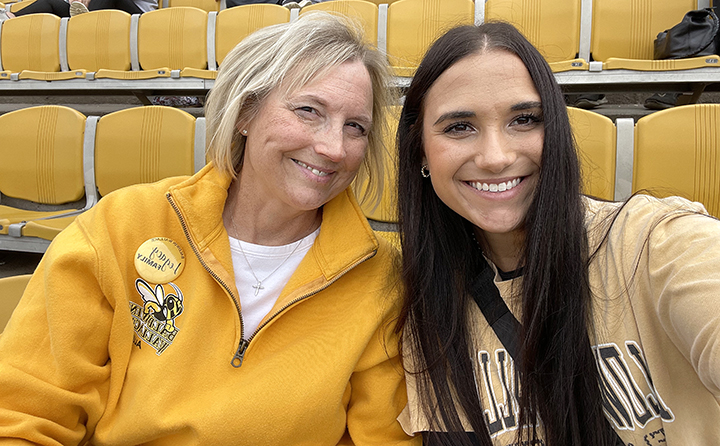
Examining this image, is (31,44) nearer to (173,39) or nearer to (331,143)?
(173,39)

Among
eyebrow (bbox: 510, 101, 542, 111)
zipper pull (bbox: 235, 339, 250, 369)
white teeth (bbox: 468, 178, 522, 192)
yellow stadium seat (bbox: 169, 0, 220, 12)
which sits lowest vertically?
zipper pull (bbox: 235, 339, 250, 369)

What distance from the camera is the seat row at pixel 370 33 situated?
272 cm

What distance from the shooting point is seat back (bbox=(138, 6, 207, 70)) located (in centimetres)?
380

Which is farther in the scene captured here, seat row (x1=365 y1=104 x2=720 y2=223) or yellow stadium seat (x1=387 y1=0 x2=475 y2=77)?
yellow stadium seat (x1=387 y1=0 x2=475 y2=77)

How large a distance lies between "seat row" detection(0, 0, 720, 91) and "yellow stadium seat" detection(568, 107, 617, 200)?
783 millimetres

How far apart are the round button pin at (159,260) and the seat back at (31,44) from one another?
13.5 feet

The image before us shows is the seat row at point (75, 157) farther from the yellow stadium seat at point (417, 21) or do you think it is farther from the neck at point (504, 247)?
the neck at point (504, 247)

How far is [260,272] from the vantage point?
3.64 ft

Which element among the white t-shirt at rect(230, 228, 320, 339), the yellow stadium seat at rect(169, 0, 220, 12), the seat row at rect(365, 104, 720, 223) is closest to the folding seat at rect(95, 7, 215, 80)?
the yellow stadium seat at rect(169, 0, 220, 12)

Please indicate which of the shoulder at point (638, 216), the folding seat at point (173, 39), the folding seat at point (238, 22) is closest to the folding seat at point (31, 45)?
the folding seat at point (173, 39)

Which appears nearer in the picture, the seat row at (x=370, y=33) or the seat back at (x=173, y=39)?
the seat row at (x=370, y=33)

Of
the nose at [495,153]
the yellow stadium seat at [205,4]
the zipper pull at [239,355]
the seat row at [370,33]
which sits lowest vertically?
the zipper pull at [239,355]

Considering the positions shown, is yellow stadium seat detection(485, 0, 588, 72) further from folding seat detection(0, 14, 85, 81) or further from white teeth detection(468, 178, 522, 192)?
folding seat detection(0, 14, 85, 81)

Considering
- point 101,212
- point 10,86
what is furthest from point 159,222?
point 10,86
